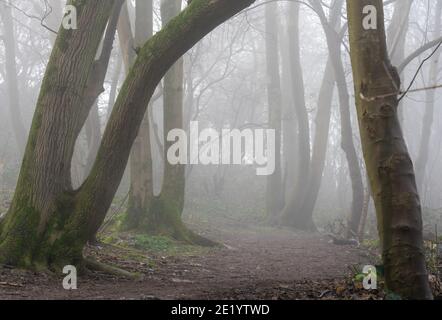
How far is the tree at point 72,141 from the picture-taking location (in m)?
5.73

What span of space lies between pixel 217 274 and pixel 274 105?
1354 centimetres

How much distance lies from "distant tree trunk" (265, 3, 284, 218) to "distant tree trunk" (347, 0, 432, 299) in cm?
1485

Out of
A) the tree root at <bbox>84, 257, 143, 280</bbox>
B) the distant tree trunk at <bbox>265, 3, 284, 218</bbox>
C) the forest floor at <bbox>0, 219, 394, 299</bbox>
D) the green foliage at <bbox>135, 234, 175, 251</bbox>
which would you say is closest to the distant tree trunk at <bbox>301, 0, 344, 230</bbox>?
the distant tree trunk at <bbox>265, 3, 284, 218</bbox>

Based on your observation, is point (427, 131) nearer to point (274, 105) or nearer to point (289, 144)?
point (289, 144)

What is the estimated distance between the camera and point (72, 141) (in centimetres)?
611

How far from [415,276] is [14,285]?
3732 mm

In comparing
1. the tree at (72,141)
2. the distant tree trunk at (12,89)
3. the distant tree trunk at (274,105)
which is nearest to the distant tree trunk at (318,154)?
the distant tree trunk at (274,105)

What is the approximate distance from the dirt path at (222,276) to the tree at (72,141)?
43 cm

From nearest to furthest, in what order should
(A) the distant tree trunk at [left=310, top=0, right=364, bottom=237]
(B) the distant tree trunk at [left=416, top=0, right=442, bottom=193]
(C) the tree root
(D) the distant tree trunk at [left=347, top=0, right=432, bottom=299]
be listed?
(D) the distant tree trunk at [left=347, top=0, right=432, bottom=299]
(C) the tree root
(A) the distant tree trunk at [left=310, top=0, right=364, bottom=237]
(B) the distant tree trunk at [left=416, top=0, right=442, bottom=193]

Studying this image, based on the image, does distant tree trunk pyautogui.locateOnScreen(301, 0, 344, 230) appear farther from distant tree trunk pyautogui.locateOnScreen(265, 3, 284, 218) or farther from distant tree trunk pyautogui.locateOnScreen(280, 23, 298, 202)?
distant tree trunk pyautogui.locateOnScreen(280, 23, 298, 202)

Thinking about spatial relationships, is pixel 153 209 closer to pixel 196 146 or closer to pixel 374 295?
pixel 374 295

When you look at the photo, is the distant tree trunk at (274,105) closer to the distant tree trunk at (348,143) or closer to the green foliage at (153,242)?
the distant tree trunk at (348,143)

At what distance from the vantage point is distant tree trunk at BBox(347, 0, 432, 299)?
12.9 ft

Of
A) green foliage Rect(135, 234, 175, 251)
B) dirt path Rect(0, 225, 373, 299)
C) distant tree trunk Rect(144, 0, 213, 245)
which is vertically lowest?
dirt path Rect(0, 225, 373, 299)
